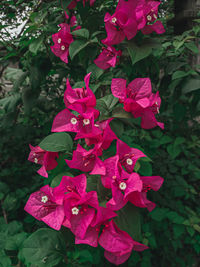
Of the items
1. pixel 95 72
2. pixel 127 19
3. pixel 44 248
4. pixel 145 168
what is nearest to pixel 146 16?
pixel 127 19

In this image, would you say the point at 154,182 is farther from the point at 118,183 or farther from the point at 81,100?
the point at 81,100

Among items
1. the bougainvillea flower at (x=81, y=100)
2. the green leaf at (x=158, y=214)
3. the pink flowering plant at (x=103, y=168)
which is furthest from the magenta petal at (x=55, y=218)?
the green leaf at (x=158, y=214)

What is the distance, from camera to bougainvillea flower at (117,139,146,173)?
1.68 feet

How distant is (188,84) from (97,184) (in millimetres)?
492

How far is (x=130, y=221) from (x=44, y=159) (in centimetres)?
26

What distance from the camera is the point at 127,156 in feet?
1.71

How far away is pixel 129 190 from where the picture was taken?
447mm

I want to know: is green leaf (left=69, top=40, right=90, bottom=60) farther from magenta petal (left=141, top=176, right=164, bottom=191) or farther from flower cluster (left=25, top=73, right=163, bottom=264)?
magenta petal (left=141, top=176, right=164, bottom=191)

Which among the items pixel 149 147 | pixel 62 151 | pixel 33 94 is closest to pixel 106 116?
pixel 62 151

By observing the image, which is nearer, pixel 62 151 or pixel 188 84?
pixel 62 151

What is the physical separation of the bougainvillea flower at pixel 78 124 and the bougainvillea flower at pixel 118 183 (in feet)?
0.25

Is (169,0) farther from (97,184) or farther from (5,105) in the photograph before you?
(97,184)

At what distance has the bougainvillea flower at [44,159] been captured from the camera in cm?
60

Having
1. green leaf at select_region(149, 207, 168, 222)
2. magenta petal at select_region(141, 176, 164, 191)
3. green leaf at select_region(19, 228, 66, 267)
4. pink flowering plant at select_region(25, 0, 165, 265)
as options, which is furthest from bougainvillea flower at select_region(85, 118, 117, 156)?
green leaf at select_region(149, 207, 168, 222)
